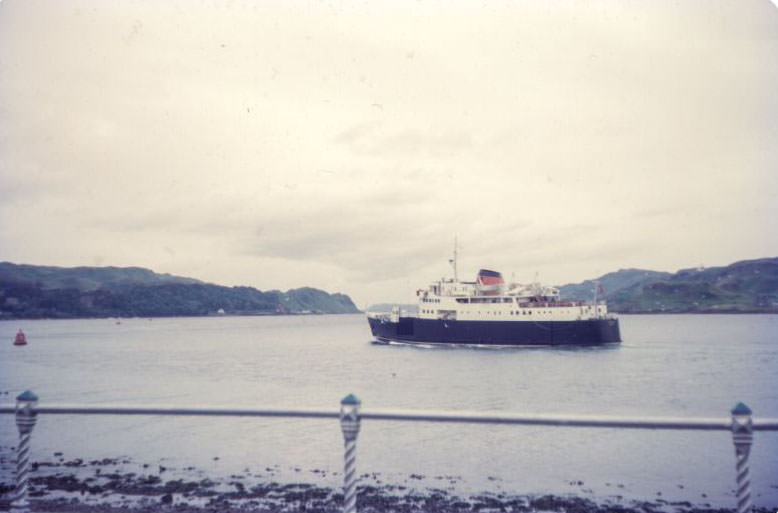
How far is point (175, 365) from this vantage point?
56344mm

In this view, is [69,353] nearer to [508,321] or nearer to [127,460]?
[508,321]

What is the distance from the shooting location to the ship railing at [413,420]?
12.0 feet

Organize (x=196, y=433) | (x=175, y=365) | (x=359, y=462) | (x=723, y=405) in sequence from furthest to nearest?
1. (x=175, y=365)
2. (x=723, y=405)
3. (x=196, y=433)
4. (x=359, y=462)

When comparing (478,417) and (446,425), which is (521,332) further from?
(478,417)

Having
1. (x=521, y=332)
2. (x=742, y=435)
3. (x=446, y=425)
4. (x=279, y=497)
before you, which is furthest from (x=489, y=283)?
(x=742, y=435)

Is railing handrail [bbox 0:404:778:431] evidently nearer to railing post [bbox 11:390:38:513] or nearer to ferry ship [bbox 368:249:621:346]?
railing post [bbox 11:390:38:513]

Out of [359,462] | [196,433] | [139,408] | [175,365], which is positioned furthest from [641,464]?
[175,365]

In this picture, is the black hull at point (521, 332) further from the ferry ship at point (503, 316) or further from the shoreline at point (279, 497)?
the shoreline at point (279, 497)

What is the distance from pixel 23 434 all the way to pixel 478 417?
3444 mm

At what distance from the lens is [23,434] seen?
14.3 feet

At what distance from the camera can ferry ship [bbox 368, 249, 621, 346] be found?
5981cm

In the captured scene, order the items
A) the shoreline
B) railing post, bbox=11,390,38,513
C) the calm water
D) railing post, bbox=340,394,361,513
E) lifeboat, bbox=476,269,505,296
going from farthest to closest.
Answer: lifeboat, bbox=476,269,505,296
the calm water
the shoreline
railing post, bbox=11,390,38,513
railing post, bbox=340,394,361,513

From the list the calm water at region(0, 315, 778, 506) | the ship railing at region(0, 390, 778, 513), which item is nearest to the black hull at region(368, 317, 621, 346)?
the calm water at region(0, 315, 778, 506)

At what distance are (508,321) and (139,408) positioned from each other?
58.2 metres
